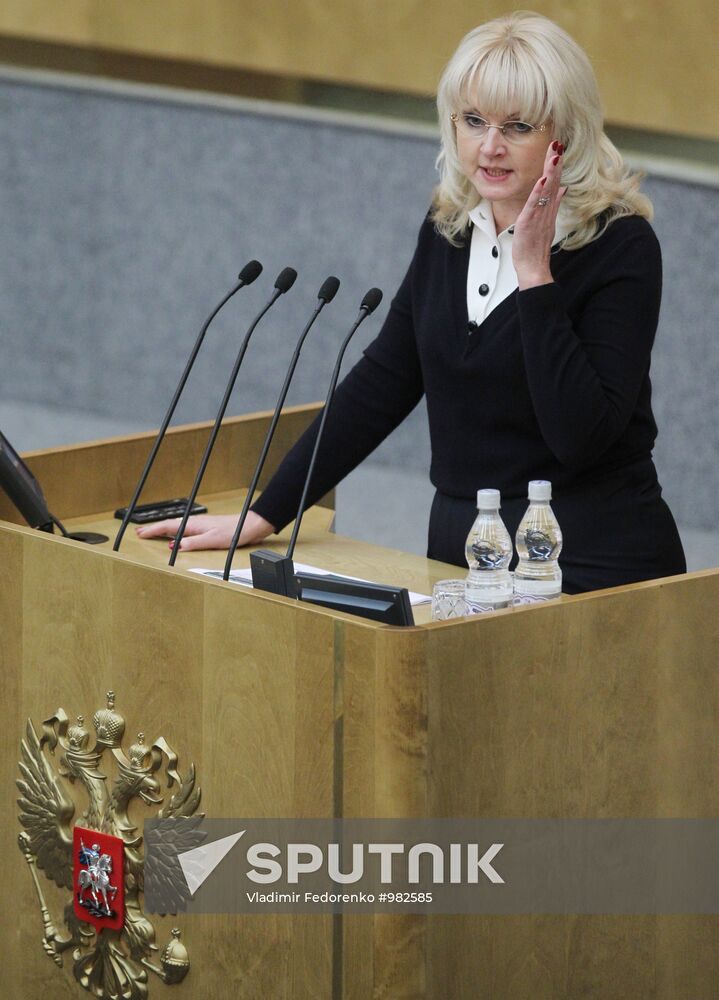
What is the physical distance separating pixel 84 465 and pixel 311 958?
118 cm

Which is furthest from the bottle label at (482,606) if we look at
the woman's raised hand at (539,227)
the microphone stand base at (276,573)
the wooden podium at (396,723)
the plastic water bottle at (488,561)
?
the woman's raised hand at (539,227)

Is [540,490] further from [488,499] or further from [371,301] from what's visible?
[371,301]

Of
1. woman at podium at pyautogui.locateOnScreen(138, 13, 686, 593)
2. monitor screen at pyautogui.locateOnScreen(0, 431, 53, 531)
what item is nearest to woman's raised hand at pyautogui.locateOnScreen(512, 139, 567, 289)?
woman at podium at pyautogui.locateOnScreen(138, 13, 686, 593)

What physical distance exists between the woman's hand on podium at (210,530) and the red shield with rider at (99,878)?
0.60m

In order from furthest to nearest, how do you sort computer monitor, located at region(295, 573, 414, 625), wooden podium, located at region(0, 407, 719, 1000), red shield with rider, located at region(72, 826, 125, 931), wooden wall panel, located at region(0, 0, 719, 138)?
wooden wall panel, located at region(0, 0, 719, 138)
red shield with rider, located at region(72, 826, 125, 931)
computer monitor, located at region(295, 573, 414, 625)
wooden podium, located at region(0, 407, 719, 1000)

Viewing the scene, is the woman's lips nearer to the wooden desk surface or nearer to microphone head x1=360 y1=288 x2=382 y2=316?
microphone head x1=360 y1=288 x2=382 y2=316

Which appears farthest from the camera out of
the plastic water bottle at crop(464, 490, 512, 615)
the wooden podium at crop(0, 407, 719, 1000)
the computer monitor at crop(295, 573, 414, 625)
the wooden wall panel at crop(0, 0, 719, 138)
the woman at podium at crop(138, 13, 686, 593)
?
the wooden wall panel at crop(0, 0, 719, 138)

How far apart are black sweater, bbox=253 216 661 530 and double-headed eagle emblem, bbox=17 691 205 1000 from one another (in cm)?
64

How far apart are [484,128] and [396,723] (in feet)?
3.22

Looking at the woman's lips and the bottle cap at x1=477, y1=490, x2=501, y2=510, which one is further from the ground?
the woman's lips

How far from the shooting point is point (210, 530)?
9.59ft

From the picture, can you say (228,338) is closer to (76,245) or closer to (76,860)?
(76,245)

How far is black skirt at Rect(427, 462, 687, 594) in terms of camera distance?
2666 millimetres

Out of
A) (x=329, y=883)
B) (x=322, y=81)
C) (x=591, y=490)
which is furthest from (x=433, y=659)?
(x=322, y=81)
